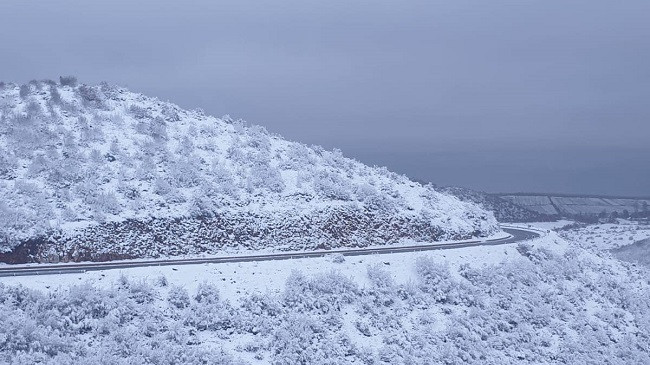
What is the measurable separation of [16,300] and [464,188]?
95325mm

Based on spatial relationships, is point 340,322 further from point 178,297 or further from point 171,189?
point 171,189

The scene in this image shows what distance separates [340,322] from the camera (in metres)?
23.8

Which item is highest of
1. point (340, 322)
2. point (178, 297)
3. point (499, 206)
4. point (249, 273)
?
point (249, 273)

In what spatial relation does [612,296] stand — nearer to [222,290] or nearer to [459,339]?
[459,339]

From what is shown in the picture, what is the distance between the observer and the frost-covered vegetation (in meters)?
19.8

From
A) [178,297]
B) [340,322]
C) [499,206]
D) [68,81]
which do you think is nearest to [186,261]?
[178,297]

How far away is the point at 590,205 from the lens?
407 ft

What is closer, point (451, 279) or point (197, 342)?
point (197, 342)

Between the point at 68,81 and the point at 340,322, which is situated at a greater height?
the point at 68,81

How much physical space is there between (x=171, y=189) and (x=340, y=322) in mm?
14274

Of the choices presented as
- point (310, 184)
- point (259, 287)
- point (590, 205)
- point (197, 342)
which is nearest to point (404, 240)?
point (310, 184)

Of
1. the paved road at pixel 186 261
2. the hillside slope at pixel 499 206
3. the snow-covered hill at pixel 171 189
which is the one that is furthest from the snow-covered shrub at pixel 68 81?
the hillside slope at pixel 499 206

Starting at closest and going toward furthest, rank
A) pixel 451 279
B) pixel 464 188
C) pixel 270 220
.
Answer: pixel 451 279 < pixel 270 220 < pixel 464 188

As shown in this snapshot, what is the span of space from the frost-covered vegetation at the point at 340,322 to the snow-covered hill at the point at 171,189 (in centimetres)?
629
